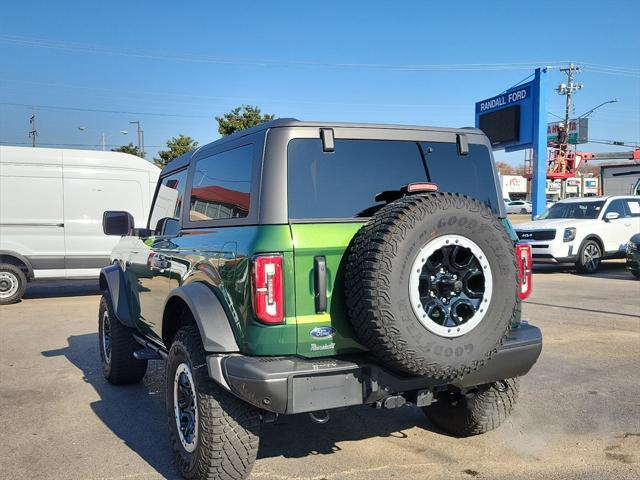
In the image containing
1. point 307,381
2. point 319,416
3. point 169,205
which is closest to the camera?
Result: point 307,381

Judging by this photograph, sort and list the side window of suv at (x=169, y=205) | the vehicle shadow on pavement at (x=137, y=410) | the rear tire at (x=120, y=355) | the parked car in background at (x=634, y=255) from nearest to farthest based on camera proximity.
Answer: the vehicle shadow on pavement at (x=137, y=410) < the side window of suv at (x=169, y=205) < the rear tire at (x=120, y=355) < the parked car in background at (x=634, y=255)

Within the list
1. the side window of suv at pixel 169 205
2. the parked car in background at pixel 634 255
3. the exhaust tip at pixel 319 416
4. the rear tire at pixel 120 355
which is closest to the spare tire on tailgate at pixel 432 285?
the exhaust tip at pixel 319 416

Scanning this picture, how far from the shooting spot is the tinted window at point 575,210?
14.1 metres

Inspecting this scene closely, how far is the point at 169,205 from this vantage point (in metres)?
4.57

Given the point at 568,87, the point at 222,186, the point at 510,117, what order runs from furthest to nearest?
the point at 568,87 < the point at 510,117 < the point at 222,186

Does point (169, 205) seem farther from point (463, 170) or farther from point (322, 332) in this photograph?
point (463, 170)

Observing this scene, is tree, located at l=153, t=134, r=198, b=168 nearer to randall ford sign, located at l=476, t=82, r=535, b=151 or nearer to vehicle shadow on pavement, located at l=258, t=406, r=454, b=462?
randall ford sign, located at l=476, t=82, r=535, b=151

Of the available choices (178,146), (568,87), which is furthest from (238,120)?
(568,87)

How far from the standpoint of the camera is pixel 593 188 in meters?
67.2

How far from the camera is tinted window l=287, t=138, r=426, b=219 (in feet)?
10.1

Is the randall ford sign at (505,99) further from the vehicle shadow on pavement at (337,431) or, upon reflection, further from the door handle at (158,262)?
the door handle at (158,262)

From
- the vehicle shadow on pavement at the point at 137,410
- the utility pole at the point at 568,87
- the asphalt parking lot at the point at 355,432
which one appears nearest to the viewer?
the asphalt parking lot at the point at 355,432

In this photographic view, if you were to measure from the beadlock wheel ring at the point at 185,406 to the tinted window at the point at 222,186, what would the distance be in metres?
0.93

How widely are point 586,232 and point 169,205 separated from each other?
37.6 feet
